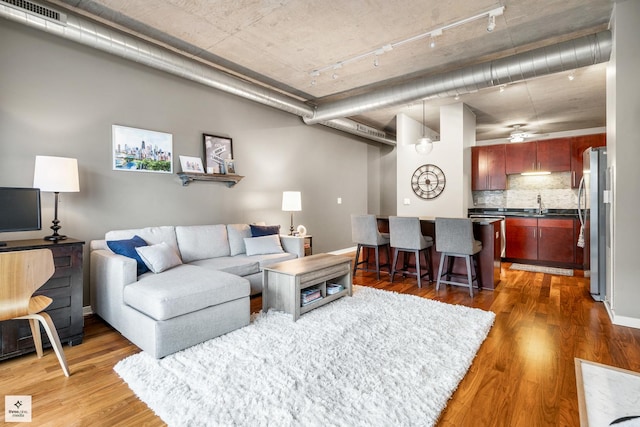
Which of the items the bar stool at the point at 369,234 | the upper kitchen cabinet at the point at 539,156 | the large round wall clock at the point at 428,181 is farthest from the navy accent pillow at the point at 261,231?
the upper kitchen cabinet at the point at 539,156

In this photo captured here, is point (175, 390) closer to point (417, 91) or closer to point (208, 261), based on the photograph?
point (208, 261)

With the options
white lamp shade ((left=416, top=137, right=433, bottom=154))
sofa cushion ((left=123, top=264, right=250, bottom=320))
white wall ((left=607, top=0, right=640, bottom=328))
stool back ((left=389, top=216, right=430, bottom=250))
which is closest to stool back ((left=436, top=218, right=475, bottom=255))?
stool back ((left=389, top=216, right=430, bottom=250))

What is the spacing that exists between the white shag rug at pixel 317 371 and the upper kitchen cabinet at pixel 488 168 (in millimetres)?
3978

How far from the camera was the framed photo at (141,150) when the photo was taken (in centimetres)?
344

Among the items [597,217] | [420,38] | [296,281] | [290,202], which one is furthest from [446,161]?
[296,281]

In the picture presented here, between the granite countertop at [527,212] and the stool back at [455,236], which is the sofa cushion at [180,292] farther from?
the granite countertop at [527,212]

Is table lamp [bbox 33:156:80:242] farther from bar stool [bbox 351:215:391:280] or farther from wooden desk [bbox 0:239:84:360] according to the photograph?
bar stool [bbox 351:215:391:280]

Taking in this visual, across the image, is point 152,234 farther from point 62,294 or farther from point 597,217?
point 597,217

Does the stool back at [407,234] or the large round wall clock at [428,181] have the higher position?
the large round wall clock at [428,181]

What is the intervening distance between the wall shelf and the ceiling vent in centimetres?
181

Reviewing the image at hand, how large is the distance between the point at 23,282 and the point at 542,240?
6899 mm

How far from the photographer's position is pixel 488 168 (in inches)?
247

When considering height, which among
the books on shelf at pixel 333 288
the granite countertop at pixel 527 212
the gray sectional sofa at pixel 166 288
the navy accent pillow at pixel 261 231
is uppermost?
the granite countertop at pixel 527 212

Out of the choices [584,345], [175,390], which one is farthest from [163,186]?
[584,345]
